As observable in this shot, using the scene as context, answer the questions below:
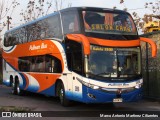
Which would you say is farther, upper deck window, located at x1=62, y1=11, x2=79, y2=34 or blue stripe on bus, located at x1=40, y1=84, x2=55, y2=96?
blue stripe on bus, located at x1=40, y1=84, x2=55, y2=96

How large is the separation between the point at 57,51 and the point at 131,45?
336 cm

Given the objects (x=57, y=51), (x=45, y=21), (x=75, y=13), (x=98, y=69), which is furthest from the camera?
(x=45, y=21)

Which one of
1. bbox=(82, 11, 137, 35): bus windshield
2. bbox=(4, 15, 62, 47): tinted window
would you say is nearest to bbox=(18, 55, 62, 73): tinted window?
bbox=(4, 15, 62, 47): tinted window

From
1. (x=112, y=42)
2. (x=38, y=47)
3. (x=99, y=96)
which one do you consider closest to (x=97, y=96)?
(x=99, y=96)

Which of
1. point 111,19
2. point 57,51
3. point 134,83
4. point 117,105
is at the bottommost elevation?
point 117,105

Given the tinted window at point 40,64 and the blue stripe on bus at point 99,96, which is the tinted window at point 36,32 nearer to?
the tinted window at point 40,64

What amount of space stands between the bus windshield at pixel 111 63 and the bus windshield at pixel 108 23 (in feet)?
2.64

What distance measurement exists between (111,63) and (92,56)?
749mm

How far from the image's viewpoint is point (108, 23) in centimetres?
1412

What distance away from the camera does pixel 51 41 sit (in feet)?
53.2

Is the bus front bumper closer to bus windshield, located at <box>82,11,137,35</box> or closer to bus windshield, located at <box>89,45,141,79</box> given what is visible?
bus windshield, located at <box>89,45,141,79</box>

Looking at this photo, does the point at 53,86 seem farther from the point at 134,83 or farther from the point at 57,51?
the point at 134,83

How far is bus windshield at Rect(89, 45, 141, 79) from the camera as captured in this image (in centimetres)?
1318

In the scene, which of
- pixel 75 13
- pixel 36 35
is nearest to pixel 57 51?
pixel 75 13
